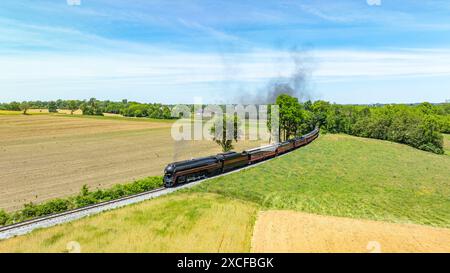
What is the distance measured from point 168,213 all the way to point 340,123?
92984 millimetres

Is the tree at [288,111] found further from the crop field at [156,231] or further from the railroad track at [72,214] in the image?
the crop field at [156,231]

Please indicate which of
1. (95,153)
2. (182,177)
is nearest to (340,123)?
(95,153)

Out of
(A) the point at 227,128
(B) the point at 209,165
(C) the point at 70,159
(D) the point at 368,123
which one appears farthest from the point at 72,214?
(D) the point at 368,123

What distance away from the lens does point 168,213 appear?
2455cm

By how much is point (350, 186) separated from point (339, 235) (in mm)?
15909

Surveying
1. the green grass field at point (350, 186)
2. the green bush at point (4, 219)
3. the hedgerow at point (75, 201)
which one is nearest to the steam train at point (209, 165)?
the green grass field at point (350, 186)

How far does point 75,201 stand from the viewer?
2759 centimetres

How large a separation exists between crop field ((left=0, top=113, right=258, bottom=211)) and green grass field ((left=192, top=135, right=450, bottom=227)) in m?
15.8

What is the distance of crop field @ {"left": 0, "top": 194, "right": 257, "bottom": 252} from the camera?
731 inches

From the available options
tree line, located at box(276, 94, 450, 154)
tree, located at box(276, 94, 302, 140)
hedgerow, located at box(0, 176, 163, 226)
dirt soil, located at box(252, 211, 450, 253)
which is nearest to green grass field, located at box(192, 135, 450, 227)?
dirt soil, located at box(252, 211, 450, 253)

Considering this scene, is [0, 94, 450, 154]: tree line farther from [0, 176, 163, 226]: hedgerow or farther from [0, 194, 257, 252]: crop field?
[0, 194, 257, 252]: crop field

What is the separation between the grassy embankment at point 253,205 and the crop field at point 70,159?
12449 millimetres

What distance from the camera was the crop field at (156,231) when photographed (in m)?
18.6
